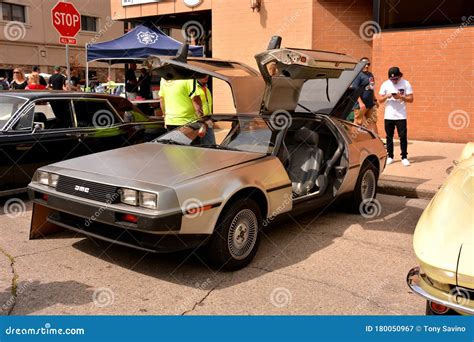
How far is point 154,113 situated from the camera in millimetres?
12969

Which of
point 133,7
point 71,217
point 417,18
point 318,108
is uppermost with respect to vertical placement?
point 133,7

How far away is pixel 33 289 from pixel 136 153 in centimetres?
167

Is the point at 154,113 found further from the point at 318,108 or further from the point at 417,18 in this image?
the point at 318,108

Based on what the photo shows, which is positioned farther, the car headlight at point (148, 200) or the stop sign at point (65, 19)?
the stop sign at point (65, 19)

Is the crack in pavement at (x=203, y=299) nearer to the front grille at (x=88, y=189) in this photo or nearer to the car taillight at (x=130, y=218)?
the car taillight at (x=130, y=218)

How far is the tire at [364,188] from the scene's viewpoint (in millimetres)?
5859

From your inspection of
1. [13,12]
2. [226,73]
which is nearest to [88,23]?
[13,12]

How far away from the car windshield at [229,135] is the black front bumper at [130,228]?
141cm

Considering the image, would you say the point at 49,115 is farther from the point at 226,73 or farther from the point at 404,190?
the point at 404,190

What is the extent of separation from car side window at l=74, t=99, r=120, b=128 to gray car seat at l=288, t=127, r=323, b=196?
3070mm

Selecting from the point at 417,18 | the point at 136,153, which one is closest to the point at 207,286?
the point at 136,153

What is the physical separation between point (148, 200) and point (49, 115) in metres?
3.57

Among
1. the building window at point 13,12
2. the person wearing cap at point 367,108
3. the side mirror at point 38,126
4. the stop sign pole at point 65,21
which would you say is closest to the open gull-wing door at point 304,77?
the side mirror at point 38,126

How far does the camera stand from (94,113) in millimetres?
6969
